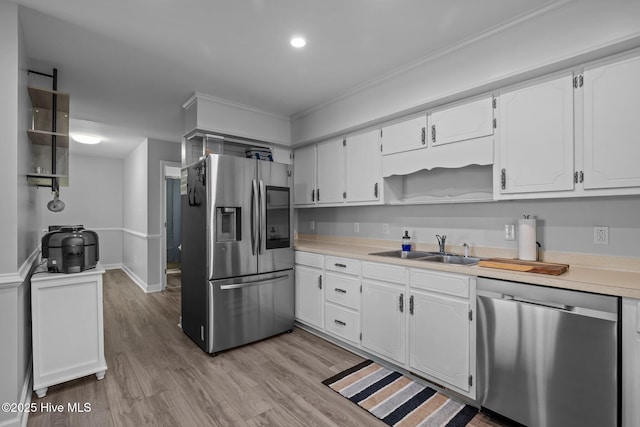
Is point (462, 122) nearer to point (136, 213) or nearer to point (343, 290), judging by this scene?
point (343, 290)

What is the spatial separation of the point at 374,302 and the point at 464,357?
802 millimetres

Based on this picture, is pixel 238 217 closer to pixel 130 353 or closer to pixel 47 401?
pixel 130 353

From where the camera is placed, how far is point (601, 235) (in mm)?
2057

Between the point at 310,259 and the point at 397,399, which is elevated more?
the point at 310,259

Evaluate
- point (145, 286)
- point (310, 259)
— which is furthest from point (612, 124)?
point (145, 286)

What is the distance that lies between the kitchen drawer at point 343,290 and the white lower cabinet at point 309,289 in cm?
12

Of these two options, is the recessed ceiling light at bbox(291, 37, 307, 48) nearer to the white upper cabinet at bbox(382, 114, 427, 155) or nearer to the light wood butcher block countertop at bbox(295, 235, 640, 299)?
the white upper cabinet at bbox(382, 114, 427, 155)

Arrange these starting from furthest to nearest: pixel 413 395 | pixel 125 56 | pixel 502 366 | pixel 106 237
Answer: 1. pixel 106 237
2. pixel 125 56
3. pixel 413 395
4. pixel 502 366

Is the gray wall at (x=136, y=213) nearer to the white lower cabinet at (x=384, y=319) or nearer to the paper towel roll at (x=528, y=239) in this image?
the white lower cabinet at (x=384, y=319)

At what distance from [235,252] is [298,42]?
191 cm

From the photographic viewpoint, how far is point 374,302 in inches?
106

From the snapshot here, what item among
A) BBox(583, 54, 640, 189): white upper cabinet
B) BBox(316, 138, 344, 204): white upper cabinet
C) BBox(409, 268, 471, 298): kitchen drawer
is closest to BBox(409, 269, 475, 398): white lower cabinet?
BBox(409, 268, 471, 298): kitchen drawer

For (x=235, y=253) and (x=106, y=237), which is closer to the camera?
(x=235, y=253)

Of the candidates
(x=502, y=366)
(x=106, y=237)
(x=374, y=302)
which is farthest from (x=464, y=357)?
(x=106, y=237)
